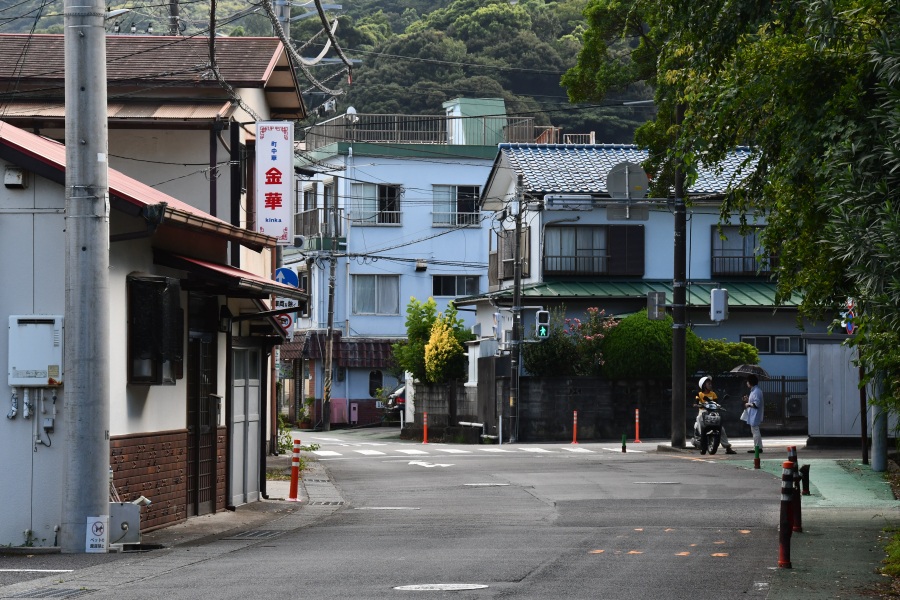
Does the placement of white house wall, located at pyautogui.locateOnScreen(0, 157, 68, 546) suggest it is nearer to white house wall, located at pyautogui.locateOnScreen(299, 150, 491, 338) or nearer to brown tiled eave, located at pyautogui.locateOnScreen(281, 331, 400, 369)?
brown tiled eave, located at pyautogui.locateOnScreen(281, 331, 400, 369)

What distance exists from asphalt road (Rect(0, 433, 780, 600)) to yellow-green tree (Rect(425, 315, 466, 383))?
2153 centimetres

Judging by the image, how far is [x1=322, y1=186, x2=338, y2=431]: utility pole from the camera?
176ft

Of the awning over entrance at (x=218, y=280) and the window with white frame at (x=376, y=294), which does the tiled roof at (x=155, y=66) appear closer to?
the awning over entrance at (x=218, y=280)

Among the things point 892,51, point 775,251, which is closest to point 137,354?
point 775,251

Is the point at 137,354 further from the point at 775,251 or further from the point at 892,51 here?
the point at 892,51

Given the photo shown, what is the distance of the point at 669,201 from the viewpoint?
120ft

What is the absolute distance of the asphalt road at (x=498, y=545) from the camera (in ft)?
34.9

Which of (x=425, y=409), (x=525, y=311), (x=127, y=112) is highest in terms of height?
(x=127, y=112)

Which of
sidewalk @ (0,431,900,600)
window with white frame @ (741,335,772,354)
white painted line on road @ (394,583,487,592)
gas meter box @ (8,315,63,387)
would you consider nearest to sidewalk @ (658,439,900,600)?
sidewalk @ (0,431,900,600)

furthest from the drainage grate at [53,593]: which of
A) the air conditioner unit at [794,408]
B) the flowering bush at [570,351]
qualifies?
the air conditioner unit at [794,408]

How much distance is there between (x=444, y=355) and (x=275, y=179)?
2489 cm

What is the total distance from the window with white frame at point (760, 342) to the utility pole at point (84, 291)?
33.2m

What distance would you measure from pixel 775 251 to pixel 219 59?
40.3 ft

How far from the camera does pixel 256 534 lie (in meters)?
15.6
